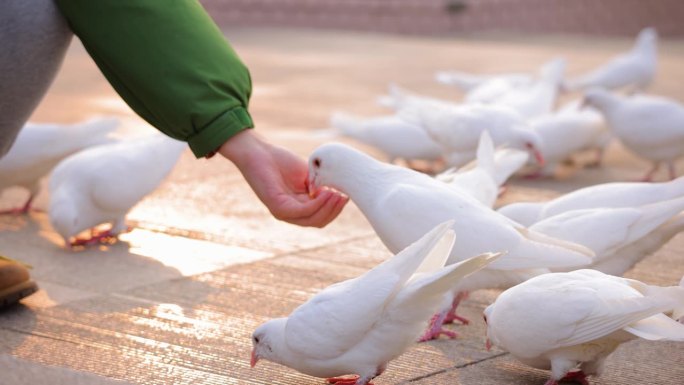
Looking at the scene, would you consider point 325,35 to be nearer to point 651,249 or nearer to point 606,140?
point 606,140

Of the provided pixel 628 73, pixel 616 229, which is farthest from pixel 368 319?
pixel 628 73

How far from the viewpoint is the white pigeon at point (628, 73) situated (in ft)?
30.5

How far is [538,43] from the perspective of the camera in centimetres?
1518

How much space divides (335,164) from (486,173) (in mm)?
842

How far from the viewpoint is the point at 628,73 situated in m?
9.59

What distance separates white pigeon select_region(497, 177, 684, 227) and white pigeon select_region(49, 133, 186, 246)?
1.63 m

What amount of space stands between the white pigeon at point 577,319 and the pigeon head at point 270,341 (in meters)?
0.61

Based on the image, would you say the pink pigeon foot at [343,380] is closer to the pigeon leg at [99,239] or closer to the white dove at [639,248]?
the white dove at [639,248]

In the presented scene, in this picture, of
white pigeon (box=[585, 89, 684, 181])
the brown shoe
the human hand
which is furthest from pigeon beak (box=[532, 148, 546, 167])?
the brown shoe

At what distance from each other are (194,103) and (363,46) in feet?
37.3

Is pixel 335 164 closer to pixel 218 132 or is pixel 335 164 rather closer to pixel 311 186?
pixel 311 186

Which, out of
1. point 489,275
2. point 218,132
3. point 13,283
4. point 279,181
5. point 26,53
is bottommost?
point 13,283

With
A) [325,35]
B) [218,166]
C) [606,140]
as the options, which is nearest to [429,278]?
A: [218,166]

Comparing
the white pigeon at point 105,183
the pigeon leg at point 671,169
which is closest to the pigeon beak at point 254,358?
the white pigeon at point 105,183
